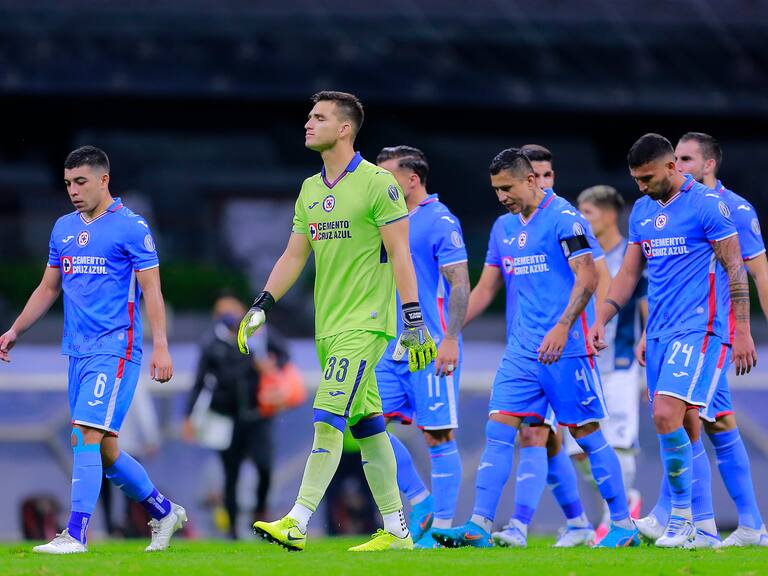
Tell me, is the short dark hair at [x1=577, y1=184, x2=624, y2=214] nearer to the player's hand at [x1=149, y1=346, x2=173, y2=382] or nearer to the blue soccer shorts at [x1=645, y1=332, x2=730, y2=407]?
the blue soccer shorts at [x1=645, y1=332, x2=730, y2=407]

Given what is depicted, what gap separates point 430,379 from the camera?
29.8 feet

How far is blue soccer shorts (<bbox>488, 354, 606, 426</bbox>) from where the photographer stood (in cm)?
841

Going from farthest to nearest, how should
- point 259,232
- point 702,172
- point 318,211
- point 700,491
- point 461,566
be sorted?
point 259,232
point 702,172
point 700,491
point 318,211
point 461,566

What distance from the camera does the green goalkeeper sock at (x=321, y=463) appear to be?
7.36m

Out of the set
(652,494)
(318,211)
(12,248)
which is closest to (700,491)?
(318,211)

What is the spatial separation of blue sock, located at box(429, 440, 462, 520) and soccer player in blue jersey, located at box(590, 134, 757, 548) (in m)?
1.49

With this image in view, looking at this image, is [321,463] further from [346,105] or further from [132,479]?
[346,105]

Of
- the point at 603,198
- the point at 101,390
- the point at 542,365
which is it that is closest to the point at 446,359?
the point at 542,365

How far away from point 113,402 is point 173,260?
63.4 feet

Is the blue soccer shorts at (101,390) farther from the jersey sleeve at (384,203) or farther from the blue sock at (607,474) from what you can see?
the blue sock at (607,474)

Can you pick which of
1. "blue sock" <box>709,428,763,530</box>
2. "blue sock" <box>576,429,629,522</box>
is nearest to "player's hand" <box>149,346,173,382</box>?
"blue sock" <box>576,429,629,522</box>

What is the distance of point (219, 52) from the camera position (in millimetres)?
27438

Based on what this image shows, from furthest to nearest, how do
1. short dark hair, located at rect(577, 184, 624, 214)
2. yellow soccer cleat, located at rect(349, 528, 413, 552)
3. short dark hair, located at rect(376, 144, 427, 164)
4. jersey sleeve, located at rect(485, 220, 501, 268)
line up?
short dark hair, located at rect(577, 184, 624, 214), short dark hair, located at rect(376, 144, 427, 164), jersey sleeve, located at rect(485, 220, 501, 268), yellow soccer cleat, located at rect(349, 528, 413, 552)

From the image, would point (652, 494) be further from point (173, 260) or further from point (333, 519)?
point (173, 260)
